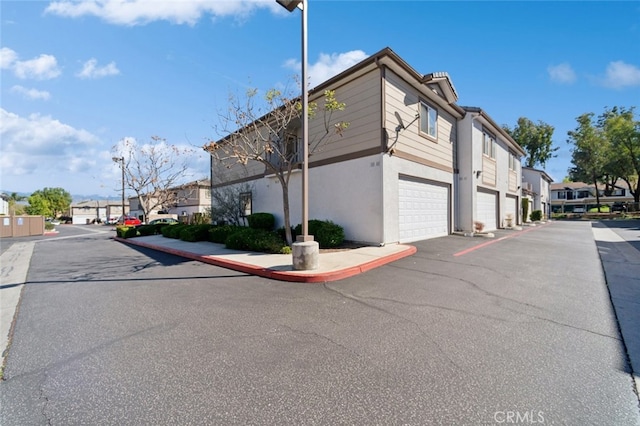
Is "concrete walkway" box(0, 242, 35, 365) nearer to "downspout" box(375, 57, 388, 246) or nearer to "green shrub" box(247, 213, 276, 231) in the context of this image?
"green shrub" box(247, 213, 276, 231)

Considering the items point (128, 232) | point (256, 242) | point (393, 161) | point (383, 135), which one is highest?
point (383, 135)

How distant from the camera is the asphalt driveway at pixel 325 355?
230 centimetres

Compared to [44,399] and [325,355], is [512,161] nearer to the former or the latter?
[325,355]

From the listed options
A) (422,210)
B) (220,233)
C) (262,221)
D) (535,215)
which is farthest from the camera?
(535,215)

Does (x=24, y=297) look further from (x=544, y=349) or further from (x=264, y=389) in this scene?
(x=544, y=349)

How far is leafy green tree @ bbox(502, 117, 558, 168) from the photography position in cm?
4619

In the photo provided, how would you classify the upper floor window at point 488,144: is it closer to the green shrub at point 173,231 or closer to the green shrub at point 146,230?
the green shrub at point 173,231

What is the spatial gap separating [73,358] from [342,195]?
918cm

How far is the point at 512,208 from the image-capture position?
22.0m

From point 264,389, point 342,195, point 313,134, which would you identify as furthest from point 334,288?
point 313,134

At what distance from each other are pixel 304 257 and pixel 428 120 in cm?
946

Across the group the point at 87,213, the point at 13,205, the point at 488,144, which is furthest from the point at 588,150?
the point at 87,213

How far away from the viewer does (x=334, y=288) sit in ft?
18.7

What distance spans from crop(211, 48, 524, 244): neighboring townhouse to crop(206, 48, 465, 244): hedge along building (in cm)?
4
